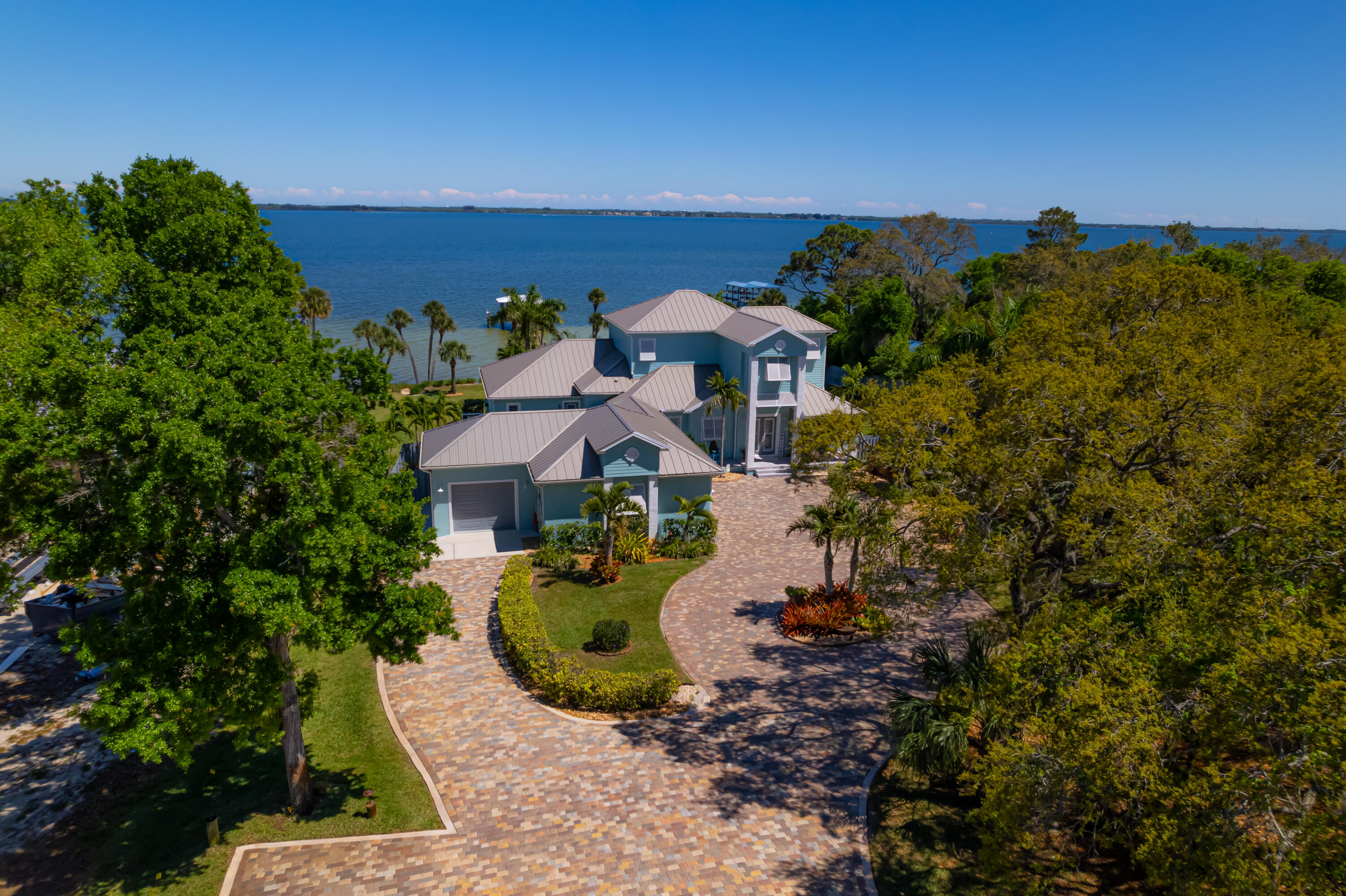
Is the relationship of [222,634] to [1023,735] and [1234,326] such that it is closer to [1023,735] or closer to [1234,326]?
[1023,735]

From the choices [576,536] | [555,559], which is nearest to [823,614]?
[555,559]

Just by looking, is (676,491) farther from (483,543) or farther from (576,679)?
(576,679)

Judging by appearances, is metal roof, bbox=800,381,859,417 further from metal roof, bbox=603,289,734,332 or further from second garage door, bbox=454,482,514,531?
second garage door, bbox=454,482,514,531

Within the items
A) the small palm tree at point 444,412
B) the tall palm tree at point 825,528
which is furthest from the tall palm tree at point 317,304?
the tall palm tree at point 825,528

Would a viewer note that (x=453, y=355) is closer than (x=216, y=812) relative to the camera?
No

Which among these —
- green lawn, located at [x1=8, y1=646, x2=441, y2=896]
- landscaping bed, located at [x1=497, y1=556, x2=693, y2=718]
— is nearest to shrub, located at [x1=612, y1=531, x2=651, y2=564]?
landscaping bed, located at [x1=497, y1=556, x2=693, y2=718]

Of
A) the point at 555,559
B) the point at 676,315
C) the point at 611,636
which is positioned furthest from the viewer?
the point at 676,315

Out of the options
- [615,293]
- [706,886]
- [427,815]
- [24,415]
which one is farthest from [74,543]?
[615,293]
